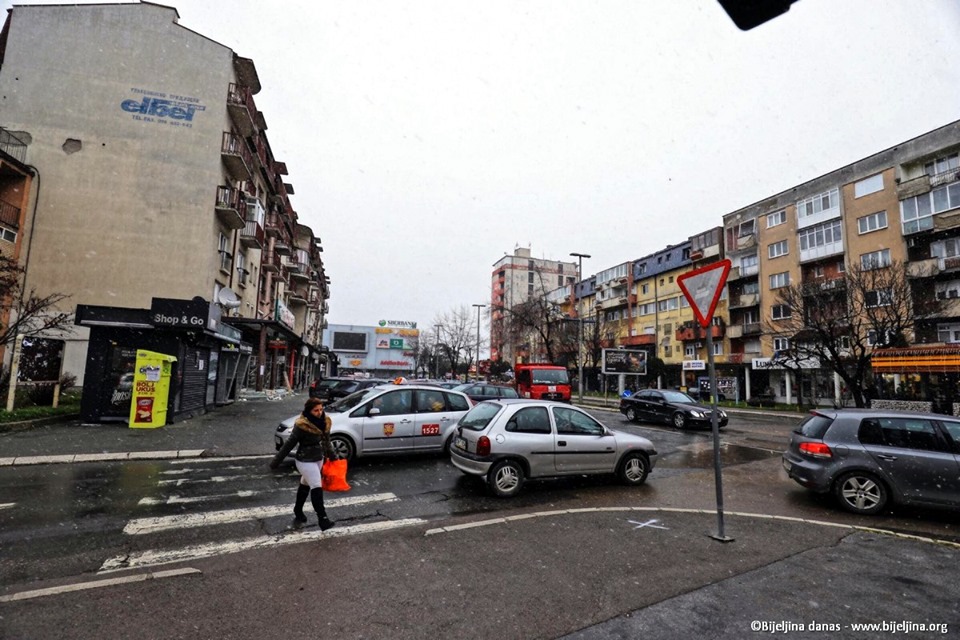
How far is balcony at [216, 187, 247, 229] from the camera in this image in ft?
79.5

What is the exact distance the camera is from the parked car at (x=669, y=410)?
18.2 meters

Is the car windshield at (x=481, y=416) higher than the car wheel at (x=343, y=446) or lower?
higher

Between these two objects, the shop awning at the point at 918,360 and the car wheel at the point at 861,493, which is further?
the shop awning at the point at 918,360

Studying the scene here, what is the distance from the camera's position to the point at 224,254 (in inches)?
1021

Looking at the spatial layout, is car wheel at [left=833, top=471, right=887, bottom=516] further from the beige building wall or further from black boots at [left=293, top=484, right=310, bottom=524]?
the beige building wall

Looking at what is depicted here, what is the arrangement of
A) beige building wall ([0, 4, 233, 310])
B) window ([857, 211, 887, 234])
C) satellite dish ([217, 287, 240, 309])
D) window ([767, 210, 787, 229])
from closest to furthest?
beige building wall ([0, 4, 233, 310]) → satellite dish ([217, 287, 240, 309]) → window ([857, 211, 887, 234]) → window ([767, 210, 787, 229])

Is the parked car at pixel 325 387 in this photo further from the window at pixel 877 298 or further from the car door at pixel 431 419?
the window at pixel 877 298

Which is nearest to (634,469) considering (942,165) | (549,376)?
(549,376)

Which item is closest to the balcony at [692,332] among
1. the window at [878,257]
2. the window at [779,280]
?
the window at [779,280]

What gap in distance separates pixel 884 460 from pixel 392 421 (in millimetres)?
8186

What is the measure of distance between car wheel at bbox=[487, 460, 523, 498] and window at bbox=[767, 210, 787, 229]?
4552cm

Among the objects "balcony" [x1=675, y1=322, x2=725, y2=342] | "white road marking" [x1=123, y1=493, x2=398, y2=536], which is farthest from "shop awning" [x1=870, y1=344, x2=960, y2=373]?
"white road marking" [x1=123, y1=493, x2=398, y2=536]

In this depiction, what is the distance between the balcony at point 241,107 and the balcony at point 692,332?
137 feet

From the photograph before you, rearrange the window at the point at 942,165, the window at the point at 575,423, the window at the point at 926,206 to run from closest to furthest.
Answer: the window at the point at 575,423 → the window at the point at 926,206 → the window at the point at 942,165
